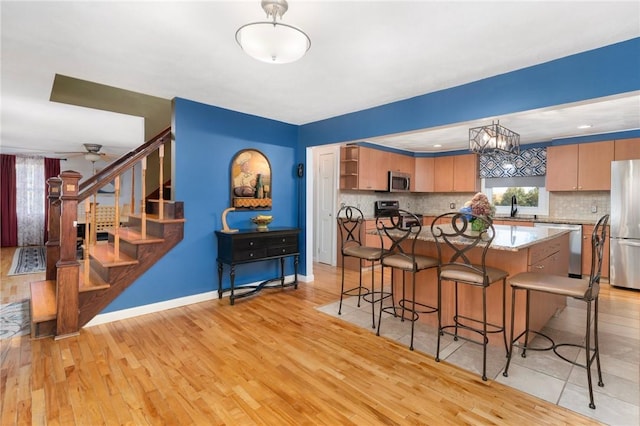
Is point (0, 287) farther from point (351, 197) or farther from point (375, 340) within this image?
point (351, 197)

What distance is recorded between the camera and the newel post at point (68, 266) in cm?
279

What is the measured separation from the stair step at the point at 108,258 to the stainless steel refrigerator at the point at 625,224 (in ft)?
20.1

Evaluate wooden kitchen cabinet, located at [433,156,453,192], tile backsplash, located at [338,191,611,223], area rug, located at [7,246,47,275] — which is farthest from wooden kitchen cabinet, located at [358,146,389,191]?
area rug, located at [7,246,47,275]

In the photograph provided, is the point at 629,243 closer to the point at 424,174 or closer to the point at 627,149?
the point at 627,149

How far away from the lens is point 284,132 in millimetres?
4598

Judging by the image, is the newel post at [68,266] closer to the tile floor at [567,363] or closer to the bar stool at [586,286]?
the tile floor at [567,363]

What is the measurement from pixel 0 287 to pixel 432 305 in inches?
215

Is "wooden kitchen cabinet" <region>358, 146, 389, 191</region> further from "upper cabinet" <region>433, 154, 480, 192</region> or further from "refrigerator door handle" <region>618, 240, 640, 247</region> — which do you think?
"refrigerator door handle" <region>618, 240, 640, 247</region>

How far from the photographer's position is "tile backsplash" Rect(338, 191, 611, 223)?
5307 millimetres

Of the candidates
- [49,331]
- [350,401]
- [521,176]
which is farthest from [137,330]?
[521,176]

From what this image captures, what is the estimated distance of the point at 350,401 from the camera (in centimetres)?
198

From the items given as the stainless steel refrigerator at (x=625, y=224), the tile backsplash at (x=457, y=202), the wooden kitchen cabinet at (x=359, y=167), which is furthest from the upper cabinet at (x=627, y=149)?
the wooden kitchen cabinet at (x=359, y=167)

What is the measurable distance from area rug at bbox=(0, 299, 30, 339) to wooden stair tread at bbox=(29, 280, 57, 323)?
218 mm

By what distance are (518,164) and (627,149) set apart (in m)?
1.56
